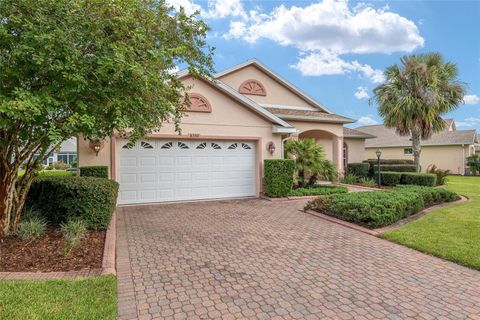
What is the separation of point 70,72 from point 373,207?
735 centimetres

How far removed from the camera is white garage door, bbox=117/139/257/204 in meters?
10.5

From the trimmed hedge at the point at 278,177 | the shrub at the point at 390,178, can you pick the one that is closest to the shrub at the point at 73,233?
the trimmed hedge at the point at 278,177

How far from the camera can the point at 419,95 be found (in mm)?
16672

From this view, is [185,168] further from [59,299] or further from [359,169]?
[359,169]

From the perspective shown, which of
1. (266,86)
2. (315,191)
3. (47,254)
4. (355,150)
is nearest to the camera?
(47,254)

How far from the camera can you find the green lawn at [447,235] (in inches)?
211

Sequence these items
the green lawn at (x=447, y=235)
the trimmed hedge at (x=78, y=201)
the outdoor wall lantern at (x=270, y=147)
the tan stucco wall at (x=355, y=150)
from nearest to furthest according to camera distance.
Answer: the green lawn at (x=447, y=235) → the trimmed hedge at (x=78, y=201) → the outdoor wall lantern at (x=270, y=147) → the tan stucco wall at (x=355, y=150)

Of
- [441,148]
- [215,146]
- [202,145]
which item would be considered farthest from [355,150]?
[441,148]

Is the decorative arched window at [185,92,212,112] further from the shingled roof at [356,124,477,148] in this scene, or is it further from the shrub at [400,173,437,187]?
the shingled roof at [356,124,477,148]

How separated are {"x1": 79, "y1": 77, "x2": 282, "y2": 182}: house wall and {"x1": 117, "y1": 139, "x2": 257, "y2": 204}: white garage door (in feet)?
1.14

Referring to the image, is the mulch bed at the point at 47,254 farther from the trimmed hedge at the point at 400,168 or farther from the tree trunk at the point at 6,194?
the trimmed hedge at the point at 400,168

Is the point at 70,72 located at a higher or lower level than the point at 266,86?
lower

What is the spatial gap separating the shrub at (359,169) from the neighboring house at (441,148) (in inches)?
309

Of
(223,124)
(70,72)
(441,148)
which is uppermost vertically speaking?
(223,124)
